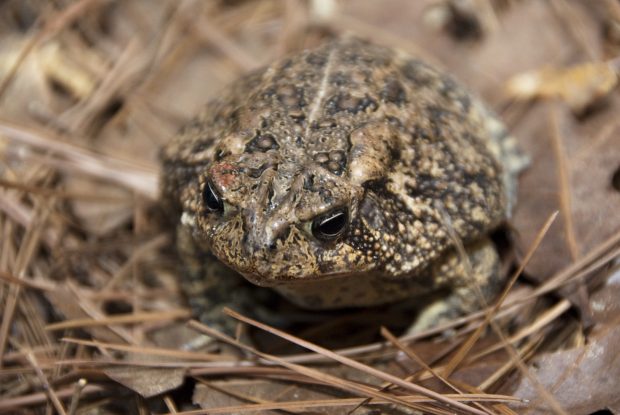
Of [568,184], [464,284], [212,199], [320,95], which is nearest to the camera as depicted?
[212,199]

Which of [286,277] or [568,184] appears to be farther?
[568,184]

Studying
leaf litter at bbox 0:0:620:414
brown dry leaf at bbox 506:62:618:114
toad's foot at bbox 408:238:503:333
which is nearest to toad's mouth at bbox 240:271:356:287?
leaf litter at bbox 0:0:620:414

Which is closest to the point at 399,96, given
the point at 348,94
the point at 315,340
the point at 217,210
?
the point at 348,94

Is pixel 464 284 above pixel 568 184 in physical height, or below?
below

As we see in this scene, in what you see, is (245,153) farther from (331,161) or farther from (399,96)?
(399,96)

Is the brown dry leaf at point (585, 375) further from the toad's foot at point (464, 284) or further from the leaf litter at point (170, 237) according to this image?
the toad's foot at point (464, 284)

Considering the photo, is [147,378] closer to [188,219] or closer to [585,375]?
[188,219]

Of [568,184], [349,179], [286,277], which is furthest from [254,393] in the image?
[568,184]
